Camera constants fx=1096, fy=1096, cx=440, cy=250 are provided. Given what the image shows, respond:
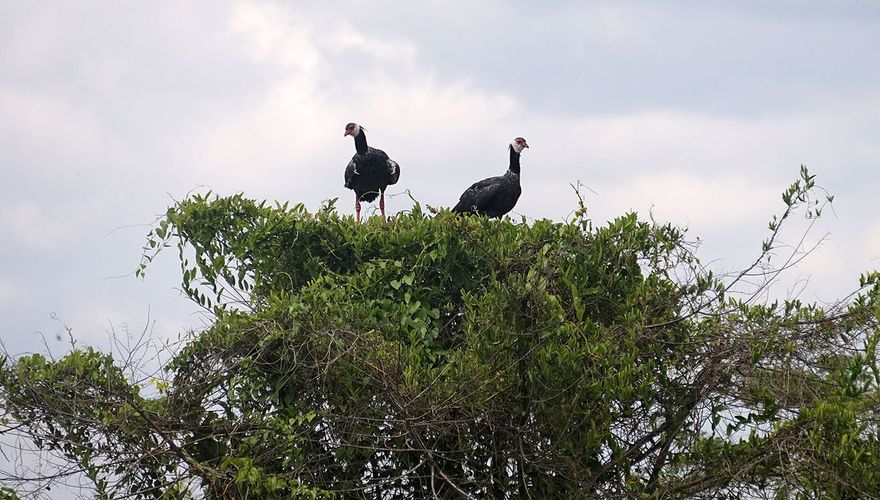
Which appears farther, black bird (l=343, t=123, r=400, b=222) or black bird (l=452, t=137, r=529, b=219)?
black bird (l=343, t=123, r=400, b=222)

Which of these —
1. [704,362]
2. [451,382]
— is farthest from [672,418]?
[451,382]

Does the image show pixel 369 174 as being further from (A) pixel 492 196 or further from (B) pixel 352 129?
(A) pixel 492 196

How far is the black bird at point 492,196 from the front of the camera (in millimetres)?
14359

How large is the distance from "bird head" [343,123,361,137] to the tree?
232 inches

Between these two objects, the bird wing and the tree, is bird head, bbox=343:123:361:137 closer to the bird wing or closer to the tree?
the bird wing

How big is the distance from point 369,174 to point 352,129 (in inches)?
30.3

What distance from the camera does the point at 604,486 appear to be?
9008mm

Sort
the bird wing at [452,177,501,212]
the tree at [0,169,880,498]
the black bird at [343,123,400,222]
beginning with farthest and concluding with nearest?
the black bird at [343,123,400,222], the bird wing at [452,177,501,212], the tree at [0,169,880,498]

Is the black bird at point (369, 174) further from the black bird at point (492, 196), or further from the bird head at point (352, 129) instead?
the black bird at point (492, 196)

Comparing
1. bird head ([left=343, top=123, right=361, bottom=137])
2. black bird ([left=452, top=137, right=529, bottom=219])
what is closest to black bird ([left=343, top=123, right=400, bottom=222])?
bird head ([left=343, top=123, right=361, bottom=137])

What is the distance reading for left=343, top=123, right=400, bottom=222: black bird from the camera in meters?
15.3

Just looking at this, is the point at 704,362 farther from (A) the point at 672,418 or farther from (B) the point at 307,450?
(B) the point at 307,450

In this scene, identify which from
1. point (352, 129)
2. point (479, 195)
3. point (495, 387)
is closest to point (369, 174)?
point (352, 129)

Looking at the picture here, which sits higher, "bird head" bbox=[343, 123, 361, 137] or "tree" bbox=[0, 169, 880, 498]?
"bird head" bbox=[343, 123, 361, 137]
